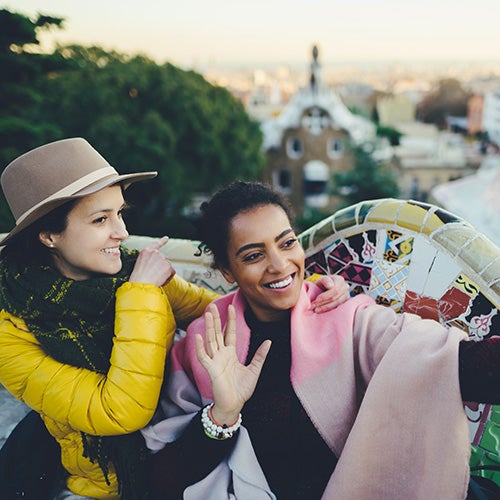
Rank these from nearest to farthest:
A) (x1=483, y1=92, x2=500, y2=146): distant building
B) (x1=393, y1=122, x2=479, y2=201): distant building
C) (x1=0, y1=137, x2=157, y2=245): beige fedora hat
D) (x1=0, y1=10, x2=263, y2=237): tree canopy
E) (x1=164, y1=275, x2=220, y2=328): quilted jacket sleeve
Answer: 1. (x1=0, y1=137, x2=157, y2=245): beige fedora hat
2. (x1=164, y1=275, x2=220, y2=328): quilted jacket sleeve
3. (x1=0, y1=10, x2=263, y2=237): tree canopy
4. (x1=393, y1=122, x2=479, y2=201): distant building
5. (x1=483, y1=92, x2=500, y2=146): distant building

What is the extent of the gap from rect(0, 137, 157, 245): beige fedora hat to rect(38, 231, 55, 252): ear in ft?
0.23

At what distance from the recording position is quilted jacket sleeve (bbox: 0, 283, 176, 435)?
176 cm

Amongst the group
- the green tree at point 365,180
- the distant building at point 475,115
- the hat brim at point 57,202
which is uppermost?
the hat brim at point 57,202

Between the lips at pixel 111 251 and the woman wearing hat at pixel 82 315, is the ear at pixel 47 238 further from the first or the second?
the lips at pixel 111 251

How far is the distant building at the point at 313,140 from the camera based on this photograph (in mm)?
23156

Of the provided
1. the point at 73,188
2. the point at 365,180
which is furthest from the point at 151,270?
the point at 365,180

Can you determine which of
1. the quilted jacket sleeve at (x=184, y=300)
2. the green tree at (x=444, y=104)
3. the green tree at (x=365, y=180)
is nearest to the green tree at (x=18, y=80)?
the quilted jacket sleeve at (x=184, y=300)

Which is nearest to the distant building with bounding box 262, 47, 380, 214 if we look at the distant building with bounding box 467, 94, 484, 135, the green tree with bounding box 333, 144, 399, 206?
the green tree with bounding box 333, 144, 399, 206

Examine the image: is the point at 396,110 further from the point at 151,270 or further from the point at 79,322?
the point at 79,322

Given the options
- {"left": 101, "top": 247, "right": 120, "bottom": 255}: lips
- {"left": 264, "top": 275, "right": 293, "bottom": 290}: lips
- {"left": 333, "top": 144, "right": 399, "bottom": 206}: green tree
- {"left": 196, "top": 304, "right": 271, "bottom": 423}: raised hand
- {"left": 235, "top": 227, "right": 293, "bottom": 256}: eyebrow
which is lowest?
{"left": 333, "top": 144, "right": 399, "bottom": 206}: green tree

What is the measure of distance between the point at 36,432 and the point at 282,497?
1.09 meters

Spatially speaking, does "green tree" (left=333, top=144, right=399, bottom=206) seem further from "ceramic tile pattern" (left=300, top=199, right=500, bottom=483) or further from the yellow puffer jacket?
the yellow puffer jacket

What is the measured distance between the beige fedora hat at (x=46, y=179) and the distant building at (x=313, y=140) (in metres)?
21.4

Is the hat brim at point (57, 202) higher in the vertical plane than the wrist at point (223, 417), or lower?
higher
